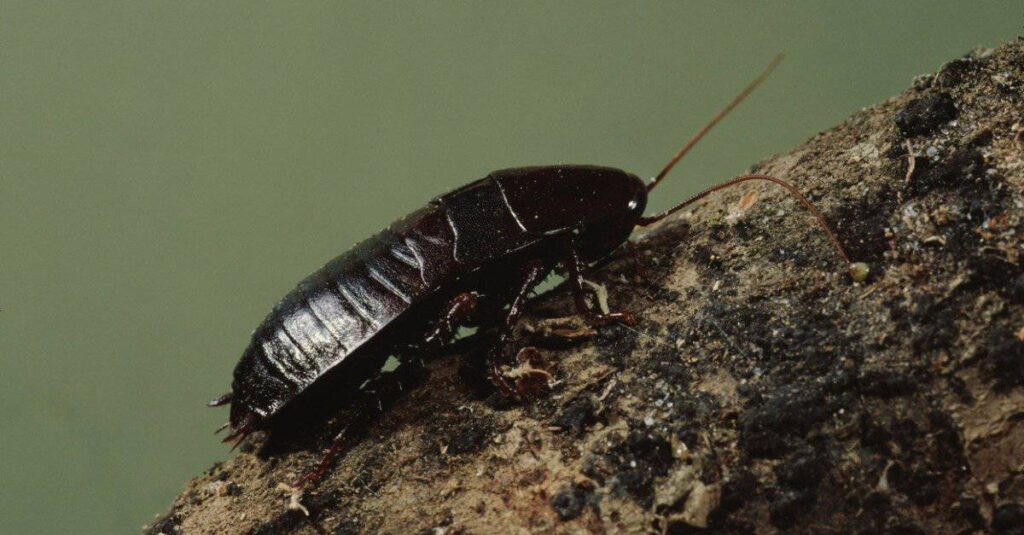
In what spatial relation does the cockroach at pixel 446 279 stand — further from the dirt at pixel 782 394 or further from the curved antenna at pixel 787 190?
the dirt at pixel 782 394

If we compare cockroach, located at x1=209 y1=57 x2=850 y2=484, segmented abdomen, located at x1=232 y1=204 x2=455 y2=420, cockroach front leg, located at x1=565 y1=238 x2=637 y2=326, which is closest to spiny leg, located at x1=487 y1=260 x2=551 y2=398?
cockroach, located at x1=209 y1=57 x2=850 y2=484

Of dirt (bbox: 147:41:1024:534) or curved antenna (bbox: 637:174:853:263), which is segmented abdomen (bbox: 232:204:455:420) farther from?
curved antenna (bbox: 637:174:853:263)

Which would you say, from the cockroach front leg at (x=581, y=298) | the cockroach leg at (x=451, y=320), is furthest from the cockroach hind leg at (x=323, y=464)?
the cockroach front leg at (x=581, y=298)

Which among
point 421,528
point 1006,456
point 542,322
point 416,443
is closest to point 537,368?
point 542,322

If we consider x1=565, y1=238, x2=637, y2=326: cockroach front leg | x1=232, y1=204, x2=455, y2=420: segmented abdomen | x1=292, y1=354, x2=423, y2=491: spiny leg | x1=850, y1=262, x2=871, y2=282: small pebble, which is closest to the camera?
x1=850, y1=262, x2=871, y2=282: small pebble

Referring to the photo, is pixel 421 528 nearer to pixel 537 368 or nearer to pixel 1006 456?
pixel 537 368

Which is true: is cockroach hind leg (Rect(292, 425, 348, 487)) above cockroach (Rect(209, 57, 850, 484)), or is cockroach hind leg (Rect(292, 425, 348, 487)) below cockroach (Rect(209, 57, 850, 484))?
below

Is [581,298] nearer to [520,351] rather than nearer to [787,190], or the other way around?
[520,351]

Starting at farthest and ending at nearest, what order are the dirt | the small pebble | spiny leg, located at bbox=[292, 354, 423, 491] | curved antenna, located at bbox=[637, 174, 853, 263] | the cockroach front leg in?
the cockroach front leg
spiny leg, located at bbox=[292, 354, 423, 491]
curved antenna, located at bbox=[637, 174, 853, 263]
the small pebble
the dirt
